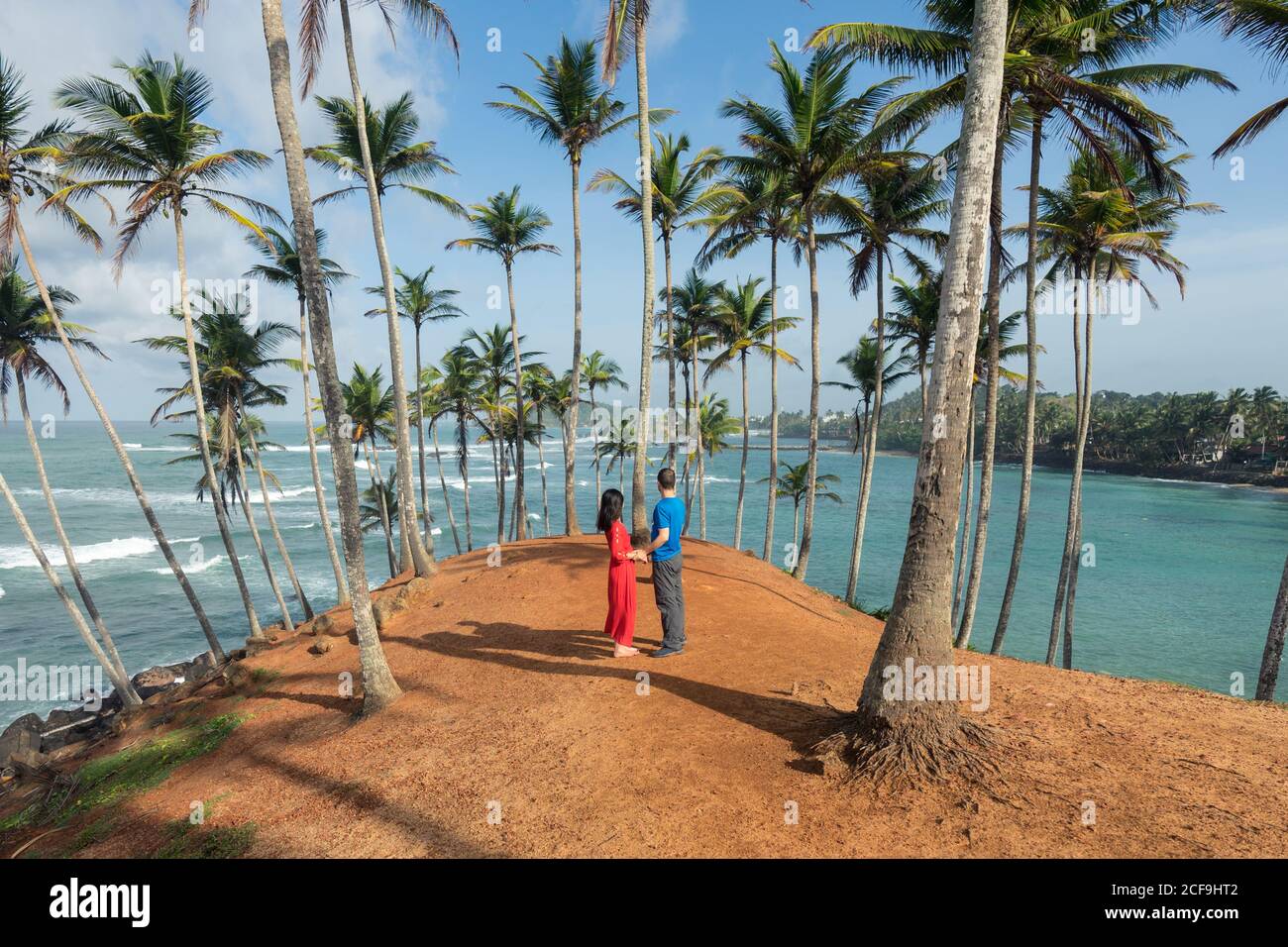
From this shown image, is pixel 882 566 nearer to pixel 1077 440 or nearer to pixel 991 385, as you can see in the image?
pixel 1077 440

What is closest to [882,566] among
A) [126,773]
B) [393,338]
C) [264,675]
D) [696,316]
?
[696,316]

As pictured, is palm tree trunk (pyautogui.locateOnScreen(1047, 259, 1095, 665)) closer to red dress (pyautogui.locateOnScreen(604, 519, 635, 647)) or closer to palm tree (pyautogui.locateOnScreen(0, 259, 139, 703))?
red dress (pyautogui.locateOnScreen(604, 519, 635, 647))

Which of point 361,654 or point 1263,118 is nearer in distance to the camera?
point 361,654

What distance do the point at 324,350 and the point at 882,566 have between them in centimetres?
3895

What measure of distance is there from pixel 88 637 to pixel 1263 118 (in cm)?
2704

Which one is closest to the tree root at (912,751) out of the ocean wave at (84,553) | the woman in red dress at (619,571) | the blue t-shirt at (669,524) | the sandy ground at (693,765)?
the sandy ground at (693,765)

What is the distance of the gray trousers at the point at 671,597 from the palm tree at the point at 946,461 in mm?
2710

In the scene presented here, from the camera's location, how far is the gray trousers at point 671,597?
6.98 meters

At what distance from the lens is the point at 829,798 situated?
4.36 metres

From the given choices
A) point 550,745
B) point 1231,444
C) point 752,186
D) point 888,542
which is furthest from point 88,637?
point 1231,444

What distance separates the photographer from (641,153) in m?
12.1

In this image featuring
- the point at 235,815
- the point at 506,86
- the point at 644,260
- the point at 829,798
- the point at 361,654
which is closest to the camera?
the point at 829,798

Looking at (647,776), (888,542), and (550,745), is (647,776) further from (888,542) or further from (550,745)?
(888,542)

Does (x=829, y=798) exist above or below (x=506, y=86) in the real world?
below
